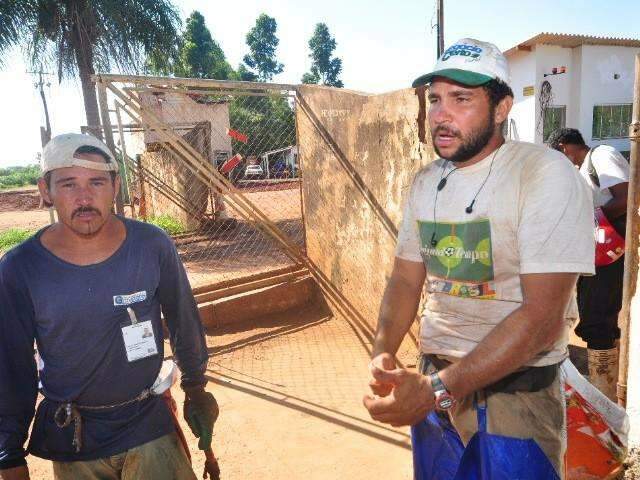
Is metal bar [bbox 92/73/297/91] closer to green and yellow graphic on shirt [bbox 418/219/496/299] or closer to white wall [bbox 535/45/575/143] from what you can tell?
green and yellow graphic on shirt [bbox 418/219/496/299]

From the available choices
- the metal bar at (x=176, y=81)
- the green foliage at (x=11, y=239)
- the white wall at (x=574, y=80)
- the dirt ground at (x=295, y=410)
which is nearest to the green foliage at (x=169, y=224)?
the green foliage at (x=11, y=239)

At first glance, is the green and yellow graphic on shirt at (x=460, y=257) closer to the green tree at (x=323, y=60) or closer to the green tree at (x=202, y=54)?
the green tree at (x=202, y=54)

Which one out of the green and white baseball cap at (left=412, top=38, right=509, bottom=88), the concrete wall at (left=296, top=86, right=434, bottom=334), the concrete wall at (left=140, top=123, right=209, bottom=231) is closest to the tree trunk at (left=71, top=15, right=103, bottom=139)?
the concrete wall at (left=140, top=123, right=209, bottom=231)

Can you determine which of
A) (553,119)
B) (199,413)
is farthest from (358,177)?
(553,119)

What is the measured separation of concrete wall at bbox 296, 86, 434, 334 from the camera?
4133 mm

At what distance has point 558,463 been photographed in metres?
1.55

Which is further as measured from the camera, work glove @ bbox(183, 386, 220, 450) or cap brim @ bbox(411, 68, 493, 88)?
work glove @ bbox(183, 386, 220, 450)

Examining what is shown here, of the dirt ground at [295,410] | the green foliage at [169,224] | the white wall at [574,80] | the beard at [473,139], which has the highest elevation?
the white wall at [574,80]

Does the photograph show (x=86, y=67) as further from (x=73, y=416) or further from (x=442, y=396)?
(x=442, y=396)

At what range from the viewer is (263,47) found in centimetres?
4516

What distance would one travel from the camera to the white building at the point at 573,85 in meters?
15.5

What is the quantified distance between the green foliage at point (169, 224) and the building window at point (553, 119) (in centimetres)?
1172

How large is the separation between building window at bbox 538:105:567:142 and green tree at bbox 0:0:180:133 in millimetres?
12215

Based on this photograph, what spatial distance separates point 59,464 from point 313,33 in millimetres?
49013
